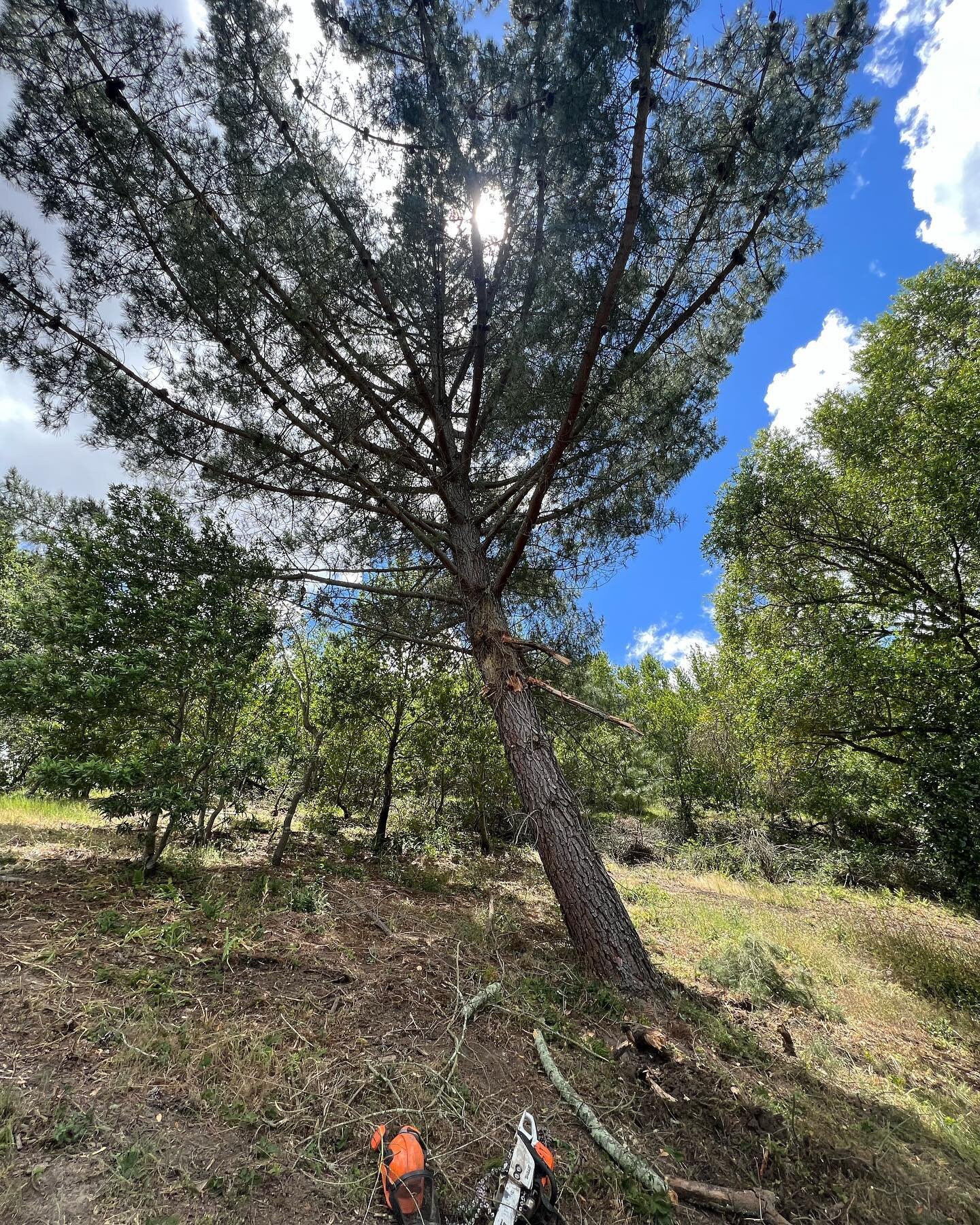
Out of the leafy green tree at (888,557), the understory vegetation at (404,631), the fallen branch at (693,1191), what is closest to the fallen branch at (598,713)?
the understory vegetation at (404,631)

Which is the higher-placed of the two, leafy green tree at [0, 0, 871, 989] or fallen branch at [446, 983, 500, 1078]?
leafy green tree at [0, 0, 871, 989]

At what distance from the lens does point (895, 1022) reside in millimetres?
4098

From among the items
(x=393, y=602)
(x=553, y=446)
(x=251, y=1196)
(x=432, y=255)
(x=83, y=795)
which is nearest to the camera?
(x=251, y=1196)

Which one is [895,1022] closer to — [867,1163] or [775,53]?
[867,1163]

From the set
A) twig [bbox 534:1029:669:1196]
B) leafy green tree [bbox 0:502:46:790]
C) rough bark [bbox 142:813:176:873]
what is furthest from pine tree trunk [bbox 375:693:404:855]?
twig [bbox 534:1029:669:1196]

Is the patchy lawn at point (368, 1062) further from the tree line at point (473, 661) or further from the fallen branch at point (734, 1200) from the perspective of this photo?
the tree line at point (473, 661)

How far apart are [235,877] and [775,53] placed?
717 cm

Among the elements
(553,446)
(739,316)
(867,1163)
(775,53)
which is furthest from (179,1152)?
(739,316)

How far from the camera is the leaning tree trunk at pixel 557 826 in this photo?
3320 mm

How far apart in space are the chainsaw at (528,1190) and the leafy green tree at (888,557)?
Answer: 6189mm

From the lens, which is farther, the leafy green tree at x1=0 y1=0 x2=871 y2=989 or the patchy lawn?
the leafy green tree at x1=0 y1=0 x2=871 y2=989

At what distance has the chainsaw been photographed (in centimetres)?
157

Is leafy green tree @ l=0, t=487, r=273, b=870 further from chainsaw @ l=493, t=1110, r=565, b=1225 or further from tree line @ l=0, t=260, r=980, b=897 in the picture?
chainsaw @ l=493, t=1110, r=565, b=1225

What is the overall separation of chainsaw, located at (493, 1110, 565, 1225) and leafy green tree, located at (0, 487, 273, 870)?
10.3ft
